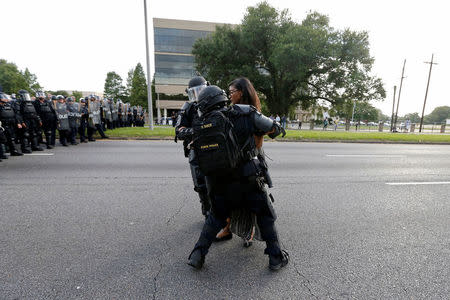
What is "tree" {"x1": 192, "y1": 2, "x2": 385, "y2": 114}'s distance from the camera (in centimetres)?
2555

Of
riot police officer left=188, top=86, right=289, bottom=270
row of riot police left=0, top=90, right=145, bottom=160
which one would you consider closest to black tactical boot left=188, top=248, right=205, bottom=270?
riot police officer left=188, top=86, right=289, bottom=270

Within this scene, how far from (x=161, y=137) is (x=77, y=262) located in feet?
35.2

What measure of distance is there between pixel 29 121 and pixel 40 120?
0.40 metres

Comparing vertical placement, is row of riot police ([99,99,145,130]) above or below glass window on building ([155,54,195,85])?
below

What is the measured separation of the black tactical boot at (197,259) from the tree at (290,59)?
84.1ft

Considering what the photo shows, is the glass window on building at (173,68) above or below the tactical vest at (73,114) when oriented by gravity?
above

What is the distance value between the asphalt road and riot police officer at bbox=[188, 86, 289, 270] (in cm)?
27

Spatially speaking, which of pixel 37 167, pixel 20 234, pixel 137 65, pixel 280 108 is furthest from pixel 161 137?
pixel 137 65

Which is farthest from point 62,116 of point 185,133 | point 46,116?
point 185,133

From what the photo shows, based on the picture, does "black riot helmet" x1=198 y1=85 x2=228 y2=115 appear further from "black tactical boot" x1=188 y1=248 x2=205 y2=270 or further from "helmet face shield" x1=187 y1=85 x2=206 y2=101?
Answer: "black tactical boot" x1=188 y1=248 x2=205 y2=270

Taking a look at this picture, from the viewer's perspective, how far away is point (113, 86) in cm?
6238

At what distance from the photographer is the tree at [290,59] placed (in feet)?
83.8

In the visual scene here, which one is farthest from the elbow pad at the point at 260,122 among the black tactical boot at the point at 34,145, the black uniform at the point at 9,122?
the black tactical boot at the point at 34,145

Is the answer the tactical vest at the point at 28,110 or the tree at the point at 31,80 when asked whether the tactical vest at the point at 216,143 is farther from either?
the tree at the point at 31,80
